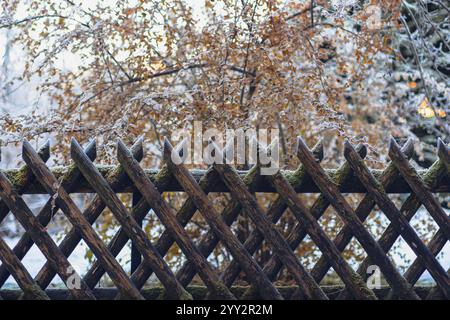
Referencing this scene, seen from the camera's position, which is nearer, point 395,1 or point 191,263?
point 191,263

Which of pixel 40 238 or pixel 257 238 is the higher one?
pixel 40 238

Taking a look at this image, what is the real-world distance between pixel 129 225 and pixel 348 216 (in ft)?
3.40

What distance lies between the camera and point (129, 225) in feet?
9.17

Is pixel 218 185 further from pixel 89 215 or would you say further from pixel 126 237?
pixel 89 215

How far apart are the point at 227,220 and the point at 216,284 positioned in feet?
1.01

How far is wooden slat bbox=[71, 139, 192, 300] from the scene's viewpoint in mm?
2791

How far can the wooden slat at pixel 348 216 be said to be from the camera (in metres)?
2.84

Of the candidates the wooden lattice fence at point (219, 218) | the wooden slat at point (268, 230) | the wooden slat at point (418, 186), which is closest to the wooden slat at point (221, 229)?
the wooden lattice fence at point (219, 218)

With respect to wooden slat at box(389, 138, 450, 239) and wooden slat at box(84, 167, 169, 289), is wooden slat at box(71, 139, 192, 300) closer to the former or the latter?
wooden slat at box(84, 167, 169, 289)

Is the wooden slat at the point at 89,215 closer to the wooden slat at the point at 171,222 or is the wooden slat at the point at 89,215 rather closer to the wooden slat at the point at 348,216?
the wooden slat at the point at 171,222

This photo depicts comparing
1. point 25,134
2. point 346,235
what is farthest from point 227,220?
point 25,134

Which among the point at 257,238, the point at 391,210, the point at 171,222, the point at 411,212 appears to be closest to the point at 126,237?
the point at 171,222
